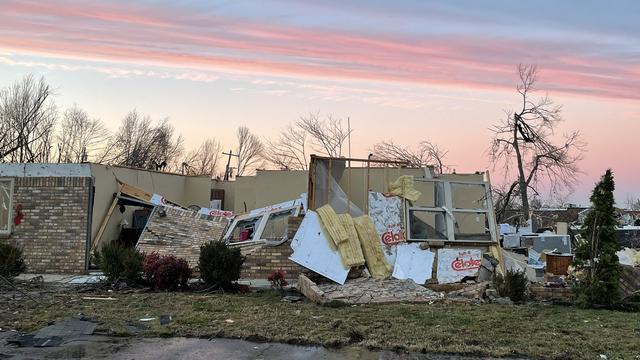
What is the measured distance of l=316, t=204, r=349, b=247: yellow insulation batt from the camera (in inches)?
482

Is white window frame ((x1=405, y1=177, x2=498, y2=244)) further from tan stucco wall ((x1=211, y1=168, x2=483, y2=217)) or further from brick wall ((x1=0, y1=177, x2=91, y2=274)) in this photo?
brick wall ((x1=0, y1=177, x2=91, y2=274))

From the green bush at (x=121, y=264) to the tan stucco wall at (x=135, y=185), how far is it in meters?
4.03

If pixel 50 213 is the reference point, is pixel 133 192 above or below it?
above

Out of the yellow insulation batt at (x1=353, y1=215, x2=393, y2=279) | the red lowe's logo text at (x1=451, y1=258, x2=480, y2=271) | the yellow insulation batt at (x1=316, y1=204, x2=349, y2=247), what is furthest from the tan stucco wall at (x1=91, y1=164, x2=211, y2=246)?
the red lowe's logo text at (x1=451, y1=258, x2=480, y2=271)

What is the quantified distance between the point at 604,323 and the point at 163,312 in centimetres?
673

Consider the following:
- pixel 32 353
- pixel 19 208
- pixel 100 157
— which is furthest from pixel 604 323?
pixel 100 157

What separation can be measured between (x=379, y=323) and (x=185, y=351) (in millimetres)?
2844

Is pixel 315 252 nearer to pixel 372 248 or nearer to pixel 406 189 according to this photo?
pixel 372 248

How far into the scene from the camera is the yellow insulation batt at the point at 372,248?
1224 centimetres

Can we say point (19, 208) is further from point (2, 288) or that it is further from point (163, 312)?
point (163, 312)

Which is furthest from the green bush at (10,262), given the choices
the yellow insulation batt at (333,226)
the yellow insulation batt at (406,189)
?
the yellow insulation batt at (406,189)

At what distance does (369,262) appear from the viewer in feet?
40.4

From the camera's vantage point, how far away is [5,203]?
1481 centimetres

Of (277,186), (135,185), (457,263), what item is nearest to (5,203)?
(135,185)
